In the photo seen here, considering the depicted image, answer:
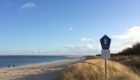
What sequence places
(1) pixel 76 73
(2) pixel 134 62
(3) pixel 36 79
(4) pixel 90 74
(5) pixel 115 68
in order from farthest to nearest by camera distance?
(2) pixel 134 62 → (3) pixel 36 79 → (5) pixel 115 68 → (1) pixel 76 73 → (4) pixel 90 74

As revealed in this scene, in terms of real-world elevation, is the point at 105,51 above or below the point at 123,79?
above

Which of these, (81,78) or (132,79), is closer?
(132,79)

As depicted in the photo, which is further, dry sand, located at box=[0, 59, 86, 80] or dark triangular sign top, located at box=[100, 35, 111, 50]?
dry sand, located at box=[0, 59, 86, 80]

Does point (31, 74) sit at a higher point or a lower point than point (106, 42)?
lower

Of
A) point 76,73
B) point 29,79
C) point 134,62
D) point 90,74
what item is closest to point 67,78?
point 76,73

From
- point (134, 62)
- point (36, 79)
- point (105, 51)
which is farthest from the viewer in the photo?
point (134, 62)

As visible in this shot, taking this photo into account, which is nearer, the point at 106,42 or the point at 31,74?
the point at 106,42

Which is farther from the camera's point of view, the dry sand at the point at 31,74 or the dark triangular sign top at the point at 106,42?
the dry sand at the point at 31,74

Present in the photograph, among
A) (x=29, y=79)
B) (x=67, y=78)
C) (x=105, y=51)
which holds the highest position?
(x=105, y=51)

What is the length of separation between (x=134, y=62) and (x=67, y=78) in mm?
9039

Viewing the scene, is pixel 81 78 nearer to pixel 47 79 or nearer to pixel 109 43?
pixel 109 43

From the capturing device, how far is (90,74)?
7.13m

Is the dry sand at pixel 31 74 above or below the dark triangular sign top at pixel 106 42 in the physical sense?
below

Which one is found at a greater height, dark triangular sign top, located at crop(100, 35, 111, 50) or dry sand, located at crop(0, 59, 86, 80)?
dark triangular sign top, located at crop(100, 35, 111, 50)
